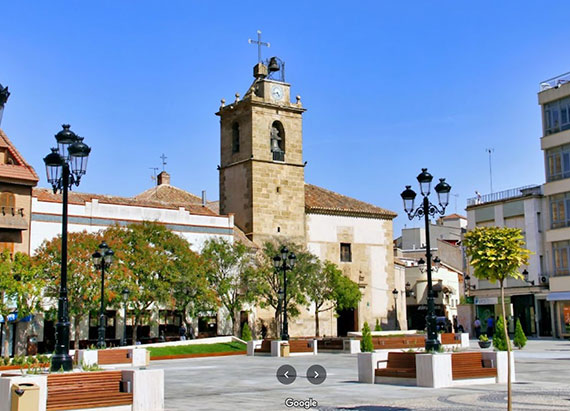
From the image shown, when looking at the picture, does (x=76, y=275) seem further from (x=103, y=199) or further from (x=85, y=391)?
(x=85, y=391)

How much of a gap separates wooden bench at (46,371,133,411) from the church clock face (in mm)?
40084

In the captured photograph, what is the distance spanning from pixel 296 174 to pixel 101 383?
131ft

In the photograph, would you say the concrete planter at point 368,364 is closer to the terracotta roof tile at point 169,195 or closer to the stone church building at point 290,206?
the stone church building at point 290,206

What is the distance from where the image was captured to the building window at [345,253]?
5275cm

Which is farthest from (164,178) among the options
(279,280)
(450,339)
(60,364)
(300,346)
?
(60,364)

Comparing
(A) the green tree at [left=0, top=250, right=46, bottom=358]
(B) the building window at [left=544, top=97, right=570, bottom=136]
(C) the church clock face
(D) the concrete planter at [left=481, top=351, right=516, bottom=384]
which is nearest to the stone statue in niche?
(C) the church clock face

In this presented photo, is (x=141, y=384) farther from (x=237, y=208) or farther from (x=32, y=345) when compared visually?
(x=237, y=208)

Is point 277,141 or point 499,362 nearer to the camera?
point 499,362

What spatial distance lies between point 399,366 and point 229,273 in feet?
88.9

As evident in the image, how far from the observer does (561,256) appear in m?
45.1

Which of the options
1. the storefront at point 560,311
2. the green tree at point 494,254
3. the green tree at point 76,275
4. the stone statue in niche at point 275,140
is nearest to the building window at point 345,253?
the stone statue in niche at point 275,140

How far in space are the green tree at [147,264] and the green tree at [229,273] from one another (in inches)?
93.0

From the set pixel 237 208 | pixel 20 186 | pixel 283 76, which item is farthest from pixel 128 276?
pixel 283 76

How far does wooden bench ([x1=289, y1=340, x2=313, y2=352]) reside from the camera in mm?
32844
